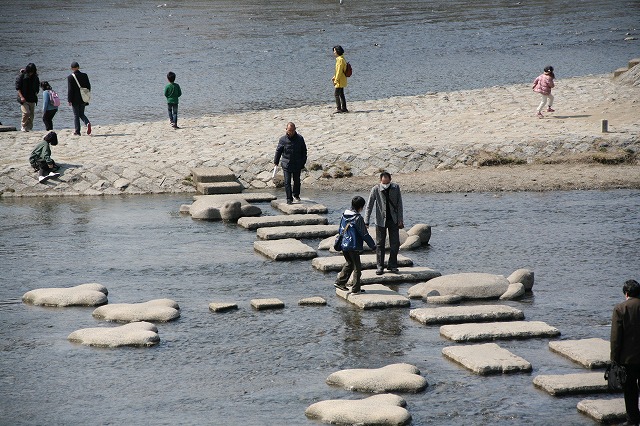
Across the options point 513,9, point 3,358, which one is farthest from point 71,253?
point 513,9

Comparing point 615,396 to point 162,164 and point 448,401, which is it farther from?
point 162,164

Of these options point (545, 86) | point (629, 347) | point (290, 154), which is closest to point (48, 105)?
point (290, 154)

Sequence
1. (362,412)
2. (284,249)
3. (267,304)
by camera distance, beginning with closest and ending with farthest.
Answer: (362,412)
(267,304)
(284,249)

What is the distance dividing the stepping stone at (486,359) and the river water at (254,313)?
0.38ft

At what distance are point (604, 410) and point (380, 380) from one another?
2644mm

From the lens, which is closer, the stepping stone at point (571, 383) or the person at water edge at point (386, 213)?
the stepping stone at point (571, 383)

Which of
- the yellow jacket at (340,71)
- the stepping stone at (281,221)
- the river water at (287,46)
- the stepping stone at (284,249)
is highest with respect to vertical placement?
the river water at (287,46)

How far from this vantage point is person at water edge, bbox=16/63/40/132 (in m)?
28.9

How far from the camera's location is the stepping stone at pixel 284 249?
1883 centimetres

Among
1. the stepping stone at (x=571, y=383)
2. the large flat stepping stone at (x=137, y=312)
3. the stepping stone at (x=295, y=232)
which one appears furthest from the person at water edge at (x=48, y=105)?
the stepping stone at (x=571, y=383)

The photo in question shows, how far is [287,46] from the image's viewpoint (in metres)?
55.1

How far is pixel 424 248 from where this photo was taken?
19.7 metres

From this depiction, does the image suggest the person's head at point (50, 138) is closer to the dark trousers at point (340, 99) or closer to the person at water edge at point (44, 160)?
the person at water edge at point (44, 160)

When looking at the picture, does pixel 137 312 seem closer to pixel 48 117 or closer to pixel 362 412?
pixel 362 412
